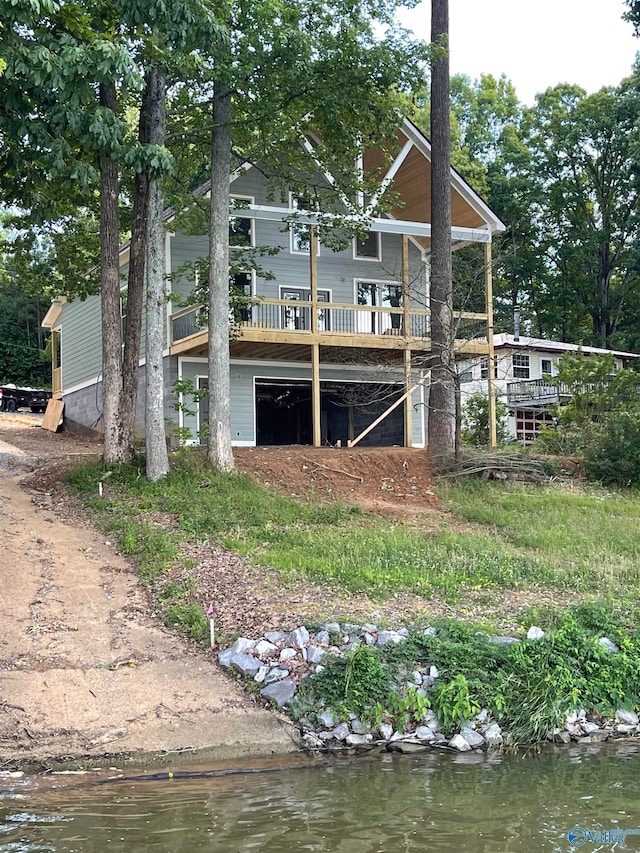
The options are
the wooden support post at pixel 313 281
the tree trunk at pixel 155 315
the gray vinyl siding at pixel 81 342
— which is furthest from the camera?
the gray vinyl siding at pixel 81 342

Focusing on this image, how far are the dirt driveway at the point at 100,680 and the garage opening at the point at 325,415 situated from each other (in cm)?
1330

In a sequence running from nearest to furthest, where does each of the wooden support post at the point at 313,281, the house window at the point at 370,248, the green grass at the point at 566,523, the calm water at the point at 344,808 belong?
the calm water at the point at 344,808, the green grass at the point at 566,523, the wooden support post at the point at 313,281, the house window at the point at 370,248

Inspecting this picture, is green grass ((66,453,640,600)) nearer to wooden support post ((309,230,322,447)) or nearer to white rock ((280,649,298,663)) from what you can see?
white rock ((280,649,298,663))

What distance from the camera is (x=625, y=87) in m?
37.0

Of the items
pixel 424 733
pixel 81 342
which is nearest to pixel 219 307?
pixel 424 733

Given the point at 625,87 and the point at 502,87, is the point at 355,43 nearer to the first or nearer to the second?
the point at 625,87

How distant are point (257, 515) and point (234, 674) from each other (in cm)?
459

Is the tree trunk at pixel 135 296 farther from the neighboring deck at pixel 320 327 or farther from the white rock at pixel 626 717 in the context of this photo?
the white rock at pixel 626 717

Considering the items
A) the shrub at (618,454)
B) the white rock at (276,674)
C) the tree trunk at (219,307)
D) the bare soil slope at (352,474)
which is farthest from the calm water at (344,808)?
the shrub at (618,454)

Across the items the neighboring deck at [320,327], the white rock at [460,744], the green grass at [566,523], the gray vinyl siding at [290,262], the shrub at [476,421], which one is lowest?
the white rock at [460,744]

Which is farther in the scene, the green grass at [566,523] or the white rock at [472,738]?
the green grass at [566,523]

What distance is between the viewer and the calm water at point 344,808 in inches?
198

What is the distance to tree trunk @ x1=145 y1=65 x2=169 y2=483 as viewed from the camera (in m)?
14.2

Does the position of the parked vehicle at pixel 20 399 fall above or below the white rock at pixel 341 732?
above
